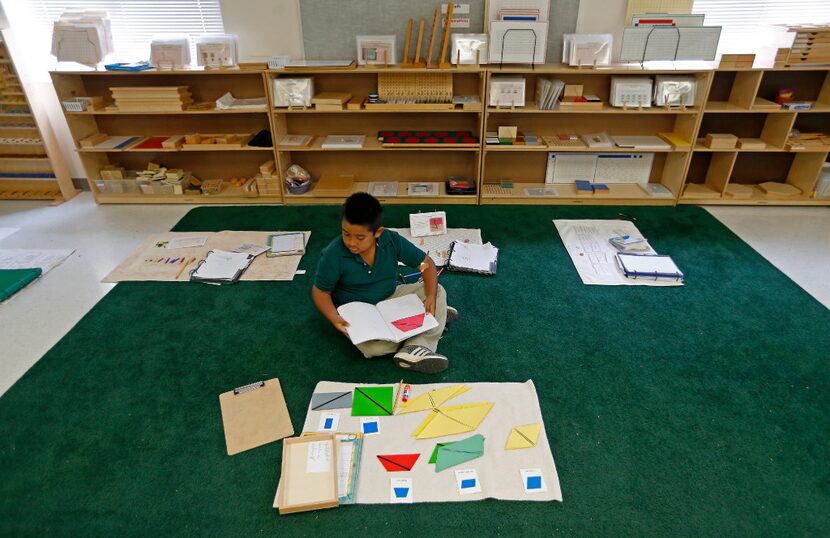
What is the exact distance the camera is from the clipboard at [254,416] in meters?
1.95

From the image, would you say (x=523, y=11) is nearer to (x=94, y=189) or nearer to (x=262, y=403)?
(x=262, y=403)

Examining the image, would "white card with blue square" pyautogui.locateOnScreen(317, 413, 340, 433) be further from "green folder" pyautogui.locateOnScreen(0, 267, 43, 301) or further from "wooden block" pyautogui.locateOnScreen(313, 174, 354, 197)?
"wooden block" pyautogui.locateOnScreen(313, 174, 354, 197)

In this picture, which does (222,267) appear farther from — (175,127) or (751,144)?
(751,144)

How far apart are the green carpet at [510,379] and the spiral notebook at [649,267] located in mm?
128

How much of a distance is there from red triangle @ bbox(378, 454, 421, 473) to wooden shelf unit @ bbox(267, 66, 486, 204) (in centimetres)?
254

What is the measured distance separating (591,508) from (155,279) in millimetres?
2731

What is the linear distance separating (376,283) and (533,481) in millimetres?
1107

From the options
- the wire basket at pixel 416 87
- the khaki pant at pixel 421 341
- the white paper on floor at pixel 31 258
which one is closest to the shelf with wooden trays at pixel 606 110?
the wire basket at pixel 416 87

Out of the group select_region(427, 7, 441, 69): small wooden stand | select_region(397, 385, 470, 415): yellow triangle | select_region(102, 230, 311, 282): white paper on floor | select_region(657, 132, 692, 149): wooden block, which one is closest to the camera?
select_region(397, 385, 470, 415): yellow triangle

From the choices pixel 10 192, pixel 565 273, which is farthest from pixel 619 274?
pixel 10 192

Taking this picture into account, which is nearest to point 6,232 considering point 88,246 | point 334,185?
point 88,246

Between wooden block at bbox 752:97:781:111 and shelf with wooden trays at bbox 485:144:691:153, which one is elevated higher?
wooden block at bbox 752:97:781:111

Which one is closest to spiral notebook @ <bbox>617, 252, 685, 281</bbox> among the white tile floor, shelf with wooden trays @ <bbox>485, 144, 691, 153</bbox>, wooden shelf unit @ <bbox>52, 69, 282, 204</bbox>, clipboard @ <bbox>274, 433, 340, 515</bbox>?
the white tile floor

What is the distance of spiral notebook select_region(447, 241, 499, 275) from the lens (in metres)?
3.09
